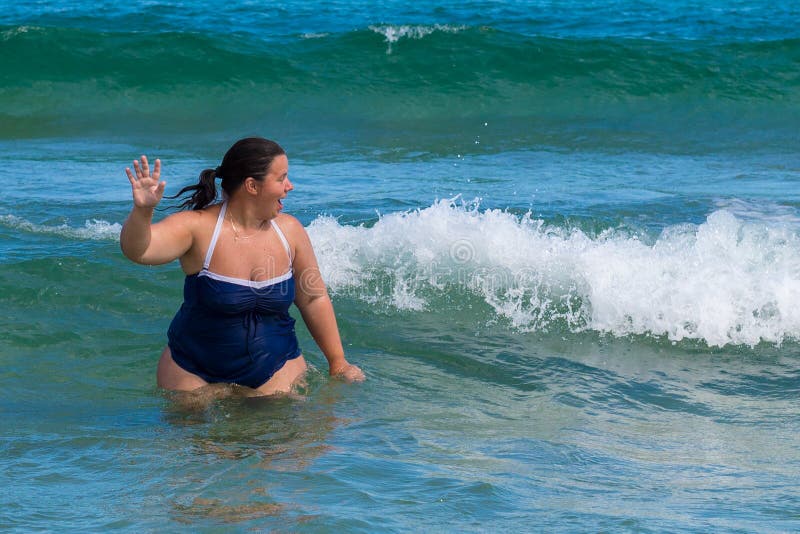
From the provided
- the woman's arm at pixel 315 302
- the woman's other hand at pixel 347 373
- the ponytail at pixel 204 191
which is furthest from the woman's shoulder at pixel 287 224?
the woman's other hand at pixel 347 373

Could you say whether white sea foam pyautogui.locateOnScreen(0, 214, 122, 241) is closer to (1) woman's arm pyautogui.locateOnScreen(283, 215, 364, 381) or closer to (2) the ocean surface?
(2) the ocean surface

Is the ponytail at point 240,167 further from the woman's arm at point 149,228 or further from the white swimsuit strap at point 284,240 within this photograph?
the white swimsuit strap at point 284,240

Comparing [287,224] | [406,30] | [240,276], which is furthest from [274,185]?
[406,30]

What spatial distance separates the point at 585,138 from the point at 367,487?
35.9ft

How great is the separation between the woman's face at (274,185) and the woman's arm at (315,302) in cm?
25

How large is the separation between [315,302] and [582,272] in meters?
2.80

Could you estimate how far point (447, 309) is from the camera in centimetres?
712

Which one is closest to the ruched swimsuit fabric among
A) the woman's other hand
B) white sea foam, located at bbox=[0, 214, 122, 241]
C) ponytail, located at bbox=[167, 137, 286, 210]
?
ponytail, located at bbox=[167, 137, 286, 210]

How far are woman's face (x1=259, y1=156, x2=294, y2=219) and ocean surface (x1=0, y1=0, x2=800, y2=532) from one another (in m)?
0.96

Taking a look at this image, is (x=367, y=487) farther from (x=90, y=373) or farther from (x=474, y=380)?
(x=90, y=373)

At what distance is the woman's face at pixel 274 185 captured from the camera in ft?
15.1

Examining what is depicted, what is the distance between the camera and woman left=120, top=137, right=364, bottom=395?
4.62 meters

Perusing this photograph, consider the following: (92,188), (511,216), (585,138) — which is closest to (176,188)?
(92,188)

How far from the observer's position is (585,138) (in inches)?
562
